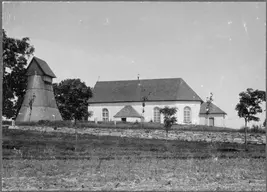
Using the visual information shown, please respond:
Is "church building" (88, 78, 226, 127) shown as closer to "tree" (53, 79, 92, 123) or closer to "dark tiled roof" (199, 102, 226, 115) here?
"dark tiled roof" (199, 102, 226, 115)

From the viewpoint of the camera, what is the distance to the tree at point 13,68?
143 ft

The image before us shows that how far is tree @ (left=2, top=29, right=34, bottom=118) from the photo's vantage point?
143 ft

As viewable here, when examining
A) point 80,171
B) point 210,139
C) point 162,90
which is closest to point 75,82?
point 162,90

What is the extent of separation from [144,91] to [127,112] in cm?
553

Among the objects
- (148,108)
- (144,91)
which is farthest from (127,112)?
(144,91)

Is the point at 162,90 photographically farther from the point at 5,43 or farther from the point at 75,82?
the point at 5,43

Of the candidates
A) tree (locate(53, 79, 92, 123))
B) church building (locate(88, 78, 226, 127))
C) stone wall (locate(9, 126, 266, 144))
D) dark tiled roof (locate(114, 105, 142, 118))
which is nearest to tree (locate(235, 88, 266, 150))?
stone wall (locate(9, 126, 266, 144))

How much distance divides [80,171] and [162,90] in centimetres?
4790

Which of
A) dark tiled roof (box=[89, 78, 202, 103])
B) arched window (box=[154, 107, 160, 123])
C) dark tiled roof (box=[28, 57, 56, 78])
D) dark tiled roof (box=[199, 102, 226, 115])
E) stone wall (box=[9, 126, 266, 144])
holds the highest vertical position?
dark tiled roof (box=[28, 57, 56, 78])

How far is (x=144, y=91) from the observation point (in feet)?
191

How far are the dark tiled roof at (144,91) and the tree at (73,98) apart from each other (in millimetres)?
2639

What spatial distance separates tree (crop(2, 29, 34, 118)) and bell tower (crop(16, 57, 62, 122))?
1719 millimetres

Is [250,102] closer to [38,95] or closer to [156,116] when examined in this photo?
[156,116]

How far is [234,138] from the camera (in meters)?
29.4
